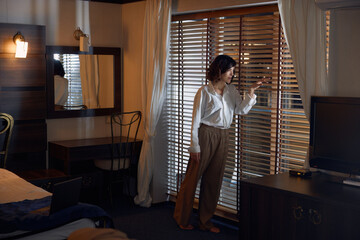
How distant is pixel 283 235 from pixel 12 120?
2.88 meters

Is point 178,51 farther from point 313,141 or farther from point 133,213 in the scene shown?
point 313,141

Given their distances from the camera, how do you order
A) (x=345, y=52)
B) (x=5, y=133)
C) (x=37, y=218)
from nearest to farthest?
(x=37, y=218)
(x=345, y=52)
(x=5, y=133)

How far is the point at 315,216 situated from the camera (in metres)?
2.79

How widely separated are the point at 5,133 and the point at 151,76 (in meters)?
1.53

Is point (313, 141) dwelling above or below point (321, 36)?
below

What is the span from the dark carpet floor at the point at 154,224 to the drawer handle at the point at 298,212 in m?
1.40

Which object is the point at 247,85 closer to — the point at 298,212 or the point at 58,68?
the point at 298,212

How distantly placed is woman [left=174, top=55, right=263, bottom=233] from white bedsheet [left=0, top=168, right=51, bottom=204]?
1347mm

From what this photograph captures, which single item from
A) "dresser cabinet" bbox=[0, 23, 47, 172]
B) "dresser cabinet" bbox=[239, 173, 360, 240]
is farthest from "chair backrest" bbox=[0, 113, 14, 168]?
"dresser cabinet" bbox=[239, 173, 360, 240]

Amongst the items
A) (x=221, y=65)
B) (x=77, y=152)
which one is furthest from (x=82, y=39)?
(x=221, y=65)

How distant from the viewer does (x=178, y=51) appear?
4.96m

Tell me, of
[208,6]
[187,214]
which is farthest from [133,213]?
[208,6]

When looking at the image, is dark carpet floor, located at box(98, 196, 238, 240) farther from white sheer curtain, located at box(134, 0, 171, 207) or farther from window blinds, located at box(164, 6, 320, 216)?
window blinds, located at box(164, 6, 320, 216)

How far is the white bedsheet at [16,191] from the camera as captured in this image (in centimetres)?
325
